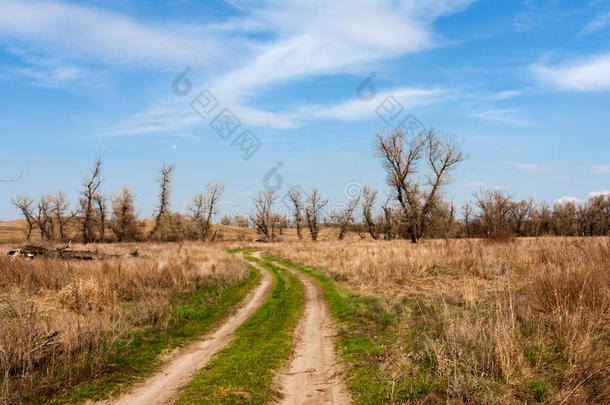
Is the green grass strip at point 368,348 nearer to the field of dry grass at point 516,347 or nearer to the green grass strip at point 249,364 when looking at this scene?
the field of dry grass at point 516,347

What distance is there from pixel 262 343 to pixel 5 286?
11285 millimetres

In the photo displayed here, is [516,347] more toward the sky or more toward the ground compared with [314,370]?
more toward the sky

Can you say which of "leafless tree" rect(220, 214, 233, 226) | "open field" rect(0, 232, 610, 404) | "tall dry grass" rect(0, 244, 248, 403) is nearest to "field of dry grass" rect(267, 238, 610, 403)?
"open field" rect(0, 232, 610, 404)

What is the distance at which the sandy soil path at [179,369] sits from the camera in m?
5.52

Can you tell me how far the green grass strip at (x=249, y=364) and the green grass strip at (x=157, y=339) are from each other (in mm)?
1272

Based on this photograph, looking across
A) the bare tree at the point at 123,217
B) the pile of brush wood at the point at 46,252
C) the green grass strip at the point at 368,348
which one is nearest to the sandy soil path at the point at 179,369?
the green grass strip at the point at 368,348

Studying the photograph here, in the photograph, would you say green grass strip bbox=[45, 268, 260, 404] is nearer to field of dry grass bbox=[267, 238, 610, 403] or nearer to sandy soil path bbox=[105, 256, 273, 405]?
sandy soil path bbox=[105, 256, 273, 405]

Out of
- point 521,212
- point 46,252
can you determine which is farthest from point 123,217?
point 521,212

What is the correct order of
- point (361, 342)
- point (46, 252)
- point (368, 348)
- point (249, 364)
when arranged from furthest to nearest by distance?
point (46, 252) → point (361, 342) → point (368, 348) → point (249, 364)

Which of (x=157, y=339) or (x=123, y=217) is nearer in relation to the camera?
(x=157, y=339)

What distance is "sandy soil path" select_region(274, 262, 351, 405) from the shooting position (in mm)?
5461

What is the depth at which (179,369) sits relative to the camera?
682 centimetres

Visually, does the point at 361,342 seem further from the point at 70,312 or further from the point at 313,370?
the point at 70,312

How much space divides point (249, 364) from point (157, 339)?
10.3 feet
